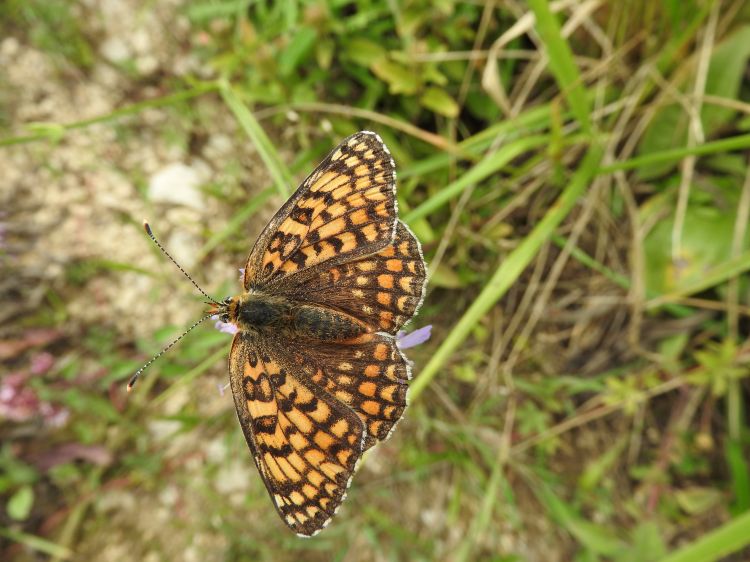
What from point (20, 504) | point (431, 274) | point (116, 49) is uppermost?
point (116, 49)

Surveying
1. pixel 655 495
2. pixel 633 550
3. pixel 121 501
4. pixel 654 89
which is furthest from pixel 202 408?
pixel 654 89

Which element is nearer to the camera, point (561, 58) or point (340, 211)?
point (340, 211)

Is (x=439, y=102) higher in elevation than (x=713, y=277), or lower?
higher

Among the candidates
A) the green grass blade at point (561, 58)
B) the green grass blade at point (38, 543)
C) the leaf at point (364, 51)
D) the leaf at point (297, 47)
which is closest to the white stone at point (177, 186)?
the leaf at point (297, 47)

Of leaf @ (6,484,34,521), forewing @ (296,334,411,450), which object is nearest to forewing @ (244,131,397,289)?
forewing @ (296,334,411,450)

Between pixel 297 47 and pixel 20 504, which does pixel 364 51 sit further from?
pixel 20 504

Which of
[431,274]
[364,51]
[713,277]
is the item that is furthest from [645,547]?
[364,51]

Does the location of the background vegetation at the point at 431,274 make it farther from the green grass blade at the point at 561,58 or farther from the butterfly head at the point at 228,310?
the butterfly head at the point at 228,310

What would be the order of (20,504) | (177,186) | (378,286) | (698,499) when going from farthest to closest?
(177,186), (698,499), (20,504), (378,286)
